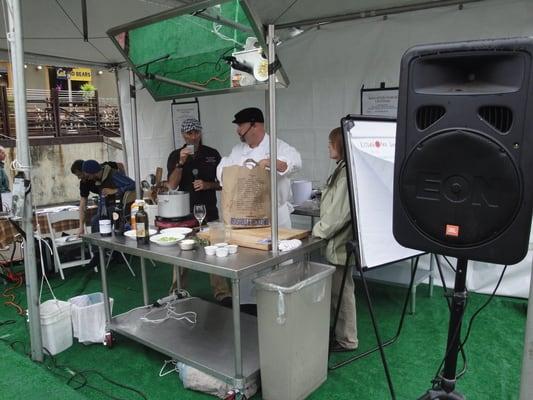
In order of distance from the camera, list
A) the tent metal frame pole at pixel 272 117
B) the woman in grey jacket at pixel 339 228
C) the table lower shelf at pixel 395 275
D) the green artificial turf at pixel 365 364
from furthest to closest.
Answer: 1. the table lower shelf at pixel 395 275
2. the woman in grey jacket at pixel 339 228
3. the green artificial turf at pixel 365 364
4. the tent metal frame pole at pixel 272 117

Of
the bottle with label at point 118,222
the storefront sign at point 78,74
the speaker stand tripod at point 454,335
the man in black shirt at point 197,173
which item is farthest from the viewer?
the storefront sign at point 78,74

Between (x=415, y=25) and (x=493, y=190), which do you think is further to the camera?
(x=415, y=25)

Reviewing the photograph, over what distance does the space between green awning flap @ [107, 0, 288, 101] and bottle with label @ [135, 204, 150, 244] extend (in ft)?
2.63

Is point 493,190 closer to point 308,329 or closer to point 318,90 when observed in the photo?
point 308,329

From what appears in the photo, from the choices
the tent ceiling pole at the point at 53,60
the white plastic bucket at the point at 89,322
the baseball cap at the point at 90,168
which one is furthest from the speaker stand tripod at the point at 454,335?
the tent ceiling pole at the point at 53,60

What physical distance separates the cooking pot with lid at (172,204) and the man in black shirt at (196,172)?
0.92 metres

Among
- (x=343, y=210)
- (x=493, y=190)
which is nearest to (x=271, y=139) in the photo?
(x=343, y=210)

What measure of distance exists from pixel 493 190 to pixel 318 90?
10.6ft

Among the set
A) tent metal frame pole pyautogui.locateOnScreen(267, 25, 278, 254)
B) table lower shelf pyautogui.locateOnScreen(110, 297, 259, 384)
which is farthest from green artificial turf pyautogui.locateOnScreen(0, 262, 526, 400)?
tent metal frame pole pyautogui.locateOnScreen(267, 25, 278, 254)

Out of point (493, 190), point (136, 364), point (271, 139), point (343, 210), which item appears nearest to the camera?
point (493, 190)

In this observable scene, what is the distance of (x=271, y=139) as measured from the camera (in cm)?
204

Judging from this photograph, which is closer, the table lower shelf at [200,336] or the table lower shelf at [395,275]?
the table lower shelf at [200,336]

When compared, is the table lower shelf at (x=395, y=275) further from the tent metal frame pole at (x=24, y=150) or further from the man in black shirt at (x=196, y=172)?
the tent metal frame pole at (x=24, y=150)

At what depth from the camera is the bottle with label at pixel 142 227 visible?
2.38 m
